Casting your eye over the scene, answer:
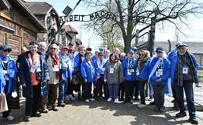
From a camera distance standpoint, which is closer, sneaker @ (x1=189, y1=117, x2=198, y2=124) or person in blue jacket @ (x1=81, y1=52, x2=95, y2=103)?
sneaker @ (x1=189, y1=117, x2=198, y2=124)

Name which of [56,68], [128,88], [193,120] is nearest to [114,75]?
[128,88]

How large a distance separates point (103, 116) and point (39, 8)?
22.3 m

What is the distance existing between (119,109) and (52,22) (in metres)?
22.0

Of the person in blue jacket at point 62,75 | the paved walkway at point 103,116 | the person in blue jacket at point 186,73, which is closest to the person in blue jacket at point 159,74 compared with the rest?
the person in blue jacket at point 186,73

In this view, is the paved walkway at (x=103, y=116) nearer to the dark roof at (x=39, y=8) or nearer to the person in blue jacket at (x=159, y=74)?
the person in blue jacket at (x=159, y=74)

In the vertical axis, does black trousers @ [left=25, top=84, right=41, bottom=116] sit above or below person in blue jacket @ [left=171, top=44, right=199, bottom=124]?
below

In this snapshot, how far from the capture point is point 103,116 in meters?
4.96

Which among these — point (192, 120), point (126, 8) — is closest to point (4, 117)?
point (192, 120)

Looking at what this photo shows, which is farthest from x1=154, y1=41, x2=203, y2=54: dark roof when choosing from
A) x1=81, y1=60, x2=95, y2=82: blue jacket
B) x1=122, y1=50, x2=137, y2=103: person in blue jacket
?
x1=81, y1=60, x2=95, y2=82: blue jacket

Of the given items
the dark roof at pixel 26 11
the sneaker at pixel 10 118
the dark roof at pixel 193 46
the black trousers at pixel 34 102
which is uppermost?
the dark roof at pixel 193 46

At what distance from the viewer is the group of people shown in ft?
14.7

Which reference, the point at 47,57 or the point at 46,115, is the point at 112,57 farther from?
the point at 46,115

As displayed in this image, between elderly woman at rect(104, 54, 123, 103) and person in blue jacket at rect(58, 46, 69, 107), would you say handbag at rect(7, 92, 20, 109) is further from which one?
elderly woman at rect(104, 54, 123, 103)

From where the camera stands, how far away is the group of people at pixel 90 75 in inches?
176
